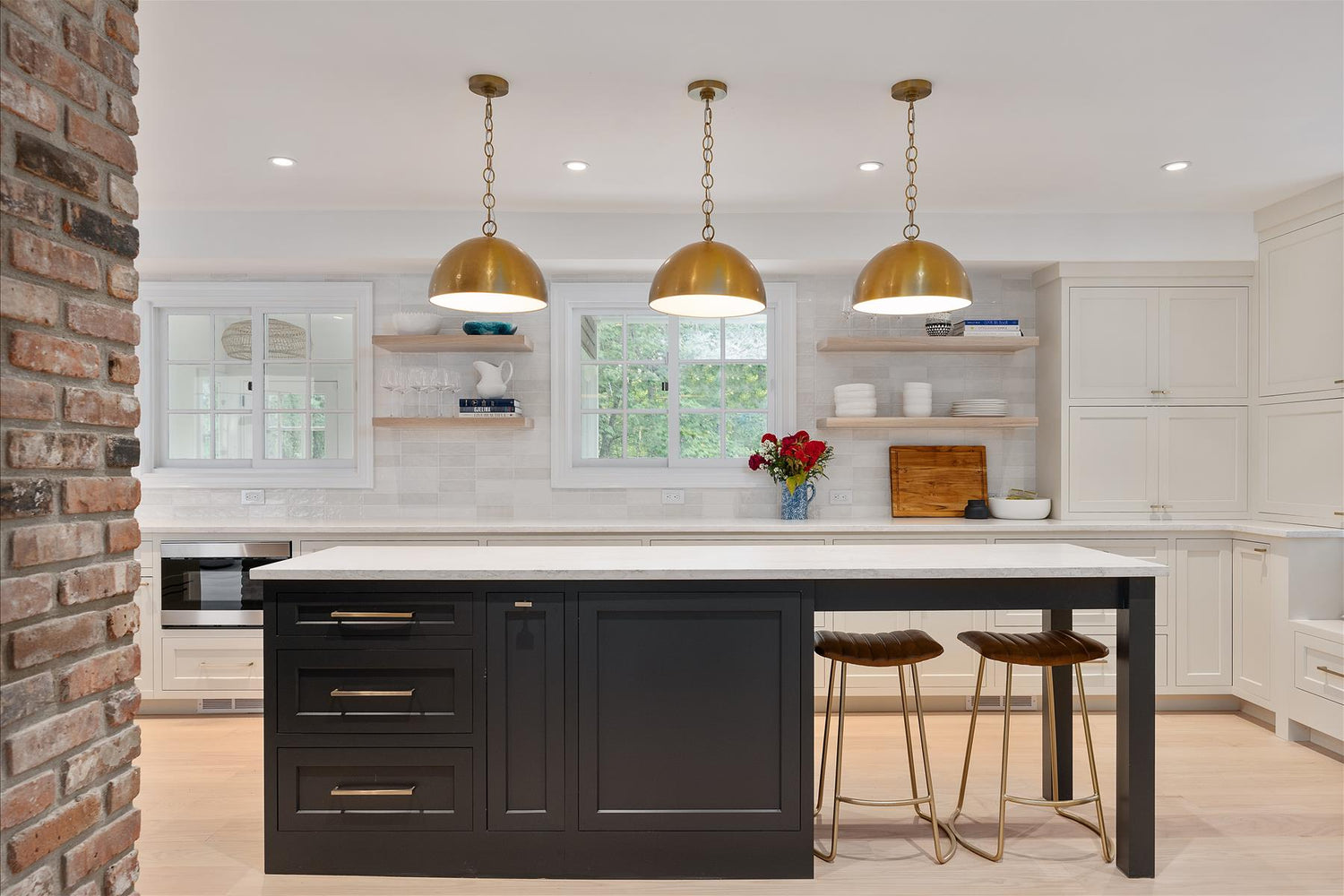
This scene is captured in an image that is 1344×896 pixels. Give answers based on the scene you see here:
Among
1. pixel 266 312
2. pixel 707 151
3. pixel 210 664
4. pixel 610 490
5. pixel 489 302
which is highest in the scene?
pixel 707 151

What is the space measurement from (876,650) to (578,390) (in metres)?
2.66

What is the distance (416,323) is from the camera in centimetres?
445

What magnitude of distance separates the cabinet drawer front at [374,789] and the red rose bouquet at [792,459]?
2.50 meters

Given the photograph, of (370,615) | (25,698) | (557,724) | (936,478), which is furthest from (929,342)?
(25,698)

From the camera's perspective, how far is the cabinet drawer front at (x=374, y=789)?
244 cm

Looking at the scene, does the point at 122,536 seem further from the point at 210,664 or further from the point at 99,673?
the point at 210,664

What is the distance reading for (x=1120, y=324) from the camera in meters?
4.36

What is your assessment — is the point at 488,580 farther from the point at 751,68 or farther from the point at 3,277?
the point at 751,68

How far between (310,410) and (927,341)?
137 inches

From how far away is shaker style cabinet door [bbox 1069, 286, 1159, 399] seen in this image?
14.3 feet

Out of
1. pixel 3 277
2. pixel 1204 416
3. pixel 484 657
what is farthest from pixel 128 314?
pixel 1204 416

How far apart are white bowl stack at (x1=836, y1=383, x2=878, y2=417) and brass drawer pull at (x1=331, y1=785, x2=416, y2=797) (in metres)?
3.00

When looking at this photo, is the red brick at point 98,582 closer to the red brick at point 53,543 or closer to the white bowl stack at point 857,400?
the red brick at point 53,543

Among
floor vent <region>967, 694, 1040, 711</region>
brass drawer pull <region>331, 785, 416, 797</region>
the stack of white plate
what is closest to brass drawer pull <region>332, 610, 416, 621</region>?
brass drawer pull <region>331, 785, 416, 797</region>
